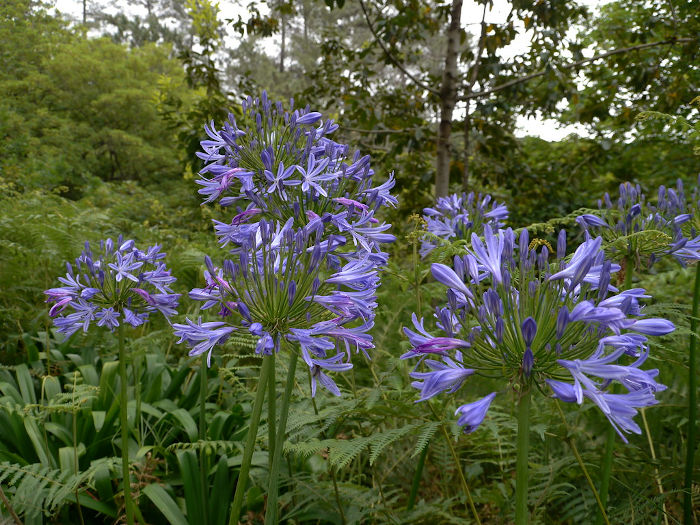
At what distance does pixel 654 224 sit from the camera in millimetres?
2055

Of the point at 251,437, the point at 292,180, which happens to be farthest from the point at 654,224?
the point at 251,437

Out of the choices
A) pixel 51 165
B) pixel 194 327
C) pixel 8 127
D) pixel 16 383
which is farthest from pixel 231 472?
pixel 8 127

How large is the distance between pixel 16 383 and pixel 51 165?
11.3m

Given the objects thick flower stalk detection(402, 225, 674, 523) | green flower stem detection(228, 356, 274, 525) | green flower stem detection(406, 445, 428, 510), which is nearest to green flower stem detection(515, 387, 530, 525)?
thick flower stalk detection(402, 225, 674, 523)

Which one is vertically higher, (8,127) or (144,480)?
(8,127)

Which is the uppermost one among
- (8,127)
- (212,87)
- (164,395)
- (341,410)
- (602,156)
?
(8,127)

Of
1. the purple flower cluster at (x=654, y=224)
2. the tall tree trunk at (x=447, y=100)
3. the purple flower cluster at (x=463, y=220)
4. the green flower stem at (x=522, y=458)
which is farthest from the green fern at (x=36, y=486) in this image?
the tall tree trunk at (x=447, y=100)

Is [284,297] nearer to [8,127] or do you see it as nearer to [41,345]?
[41,345]

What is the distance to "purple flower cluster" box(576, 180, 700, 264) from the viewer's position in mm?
1863

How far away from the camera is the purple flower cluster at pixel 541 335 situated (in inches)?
40.3

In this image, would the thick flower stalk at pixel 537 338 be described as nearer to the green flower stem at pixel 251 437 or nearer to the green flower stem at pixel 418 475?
the green flower stem at pixel 251 437

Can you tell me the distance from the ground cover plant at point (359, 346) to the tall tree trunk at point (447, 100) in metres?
0.35

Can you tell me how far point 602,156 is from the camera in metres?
5.73

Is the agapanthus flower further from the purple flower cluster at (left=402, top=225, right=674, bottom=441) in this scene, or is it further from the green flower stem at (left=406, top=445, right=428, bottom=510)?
the purple flower cluster at (left=402, top=225, right=674, bottom=441)
